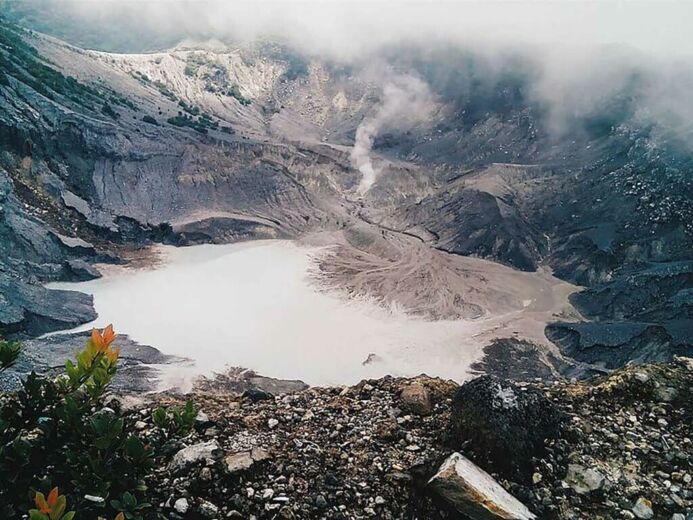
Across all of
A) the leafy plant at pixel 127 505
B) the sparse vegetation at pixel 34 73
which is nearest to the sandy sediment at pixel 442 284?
the sparse vegetation at pixel 34 73

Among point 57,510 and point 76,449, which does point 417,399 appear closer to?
point 76,449

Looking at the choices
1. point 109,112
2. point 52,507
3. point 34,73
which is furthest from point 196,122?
point 52,507

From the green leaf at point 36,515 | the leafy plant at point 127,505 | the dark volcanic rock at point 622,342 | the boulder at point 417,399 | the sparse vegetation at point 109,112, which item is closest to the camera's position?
the green leaf at point 36,515

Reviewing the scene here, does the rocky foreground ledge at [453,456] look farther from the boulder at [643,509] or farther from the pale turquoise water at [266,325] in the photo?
the pale turquoise water at [266,325]

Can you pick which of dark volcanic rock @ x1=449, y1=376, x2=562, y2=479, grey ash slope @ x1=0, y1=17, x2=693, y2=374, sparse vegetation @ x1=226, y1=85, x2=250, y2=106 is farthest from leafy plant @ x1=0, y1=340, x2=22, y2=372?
sparse vegetation @ x1=226, y1=85, x2=250, y2=106

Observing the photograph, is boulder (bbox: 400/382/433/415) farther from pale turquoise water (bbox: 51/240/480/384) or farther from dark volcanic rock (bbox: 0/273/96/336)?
dark volcanic rock (bbox: 0/273/96/336)

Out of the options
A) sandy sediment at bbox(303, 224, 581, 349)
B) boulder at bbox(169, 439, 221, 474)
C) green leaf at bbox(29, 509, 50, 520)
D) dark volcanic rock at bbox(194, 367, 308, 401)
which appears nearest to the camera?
green leaf at bbox(29, 509, 50, 520)
